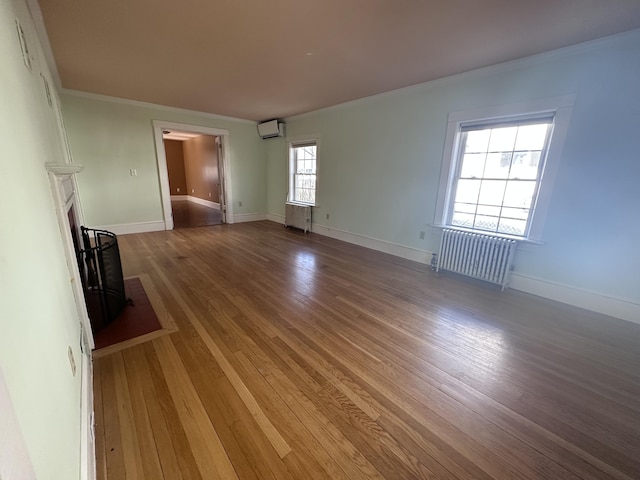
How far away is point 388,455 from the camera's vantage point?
1.24m

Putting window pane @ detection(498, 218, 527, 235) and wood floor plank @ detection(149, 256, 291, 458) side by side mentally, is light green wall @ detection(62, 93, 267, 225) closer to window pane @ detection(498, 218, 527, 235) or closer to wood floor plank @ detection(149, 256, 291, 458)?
wood floor plank @ detection(149, 256, 291, 458)

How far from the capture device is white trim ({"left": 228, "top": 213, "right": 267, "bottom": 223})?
651 cm

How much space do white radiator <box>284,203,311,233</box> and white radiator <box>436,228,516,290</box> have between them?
9.71 feet

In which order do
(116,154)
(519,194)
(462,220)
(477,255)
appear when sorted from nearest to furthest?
1. (519,194)
2. (477,255)
3. (462,220)
4. (116,154)

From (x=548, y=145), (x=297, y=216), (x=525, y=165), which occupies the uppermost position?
(x=548, y=145)

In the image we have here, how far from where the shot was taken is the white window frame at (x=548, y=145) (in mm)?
2643

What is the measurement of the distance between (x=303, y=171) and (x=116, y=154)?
365 cm

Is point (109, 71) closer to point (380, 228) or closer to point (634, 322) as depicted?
point (380, 228)

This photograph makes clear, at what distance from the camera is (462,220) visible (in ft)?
11.7

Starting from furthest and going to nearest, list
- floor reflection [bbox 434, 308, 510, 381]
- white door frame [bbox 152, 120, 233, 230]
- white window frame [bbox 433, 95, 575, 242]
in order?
white door frame [bbox 152, 120, 233, 230] → white window frame [bbox 433, 95, 575, 242] → floor reflection [bbox 434, 308, 510, 381]

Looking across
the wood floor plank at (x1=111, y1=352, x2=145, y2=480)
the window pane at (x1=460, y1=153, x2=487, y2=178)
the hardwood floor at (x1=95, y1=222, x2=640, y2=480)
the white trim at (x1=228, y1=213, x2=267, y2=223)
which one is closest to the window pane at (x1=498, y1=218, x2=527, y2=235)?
the window pane at (x1=460, y1=153, x2=487, y2=178)

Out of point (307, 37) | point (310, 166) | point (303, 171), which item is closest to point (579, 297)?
point (307, 37)

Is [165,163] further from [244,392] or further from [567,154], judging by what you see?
[567,154]

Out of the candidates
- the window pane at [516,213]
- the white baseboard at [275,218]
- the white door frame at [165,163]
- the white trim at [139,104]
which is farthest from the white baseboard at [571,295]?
the white trim at [139,104]
